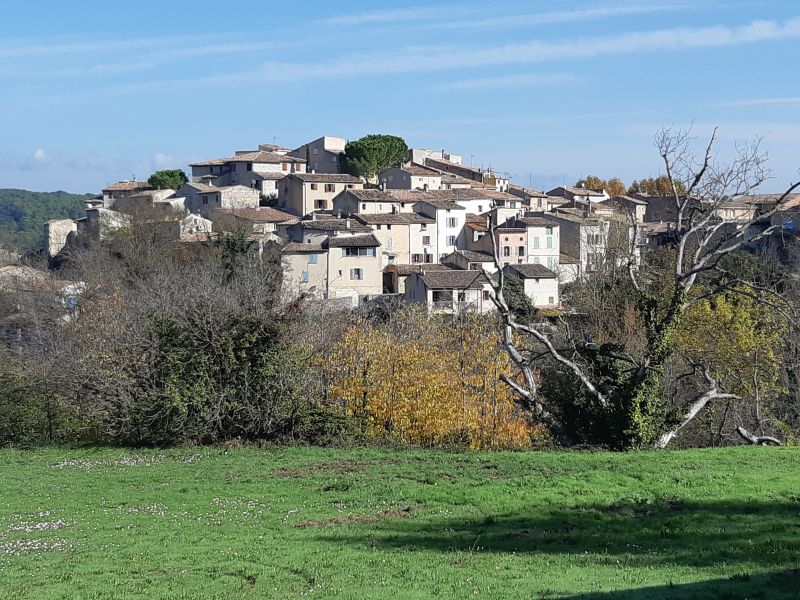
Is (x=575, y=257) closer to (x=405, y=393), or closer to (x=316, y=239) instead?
(x=316, y=239)

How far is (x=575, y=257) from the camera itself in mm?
Answer: 85875

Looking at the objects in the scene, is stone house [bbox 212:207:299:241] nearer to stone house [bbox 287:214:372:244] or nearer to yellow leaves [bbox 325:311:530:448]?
stone house [bbox 287:214:372:244]

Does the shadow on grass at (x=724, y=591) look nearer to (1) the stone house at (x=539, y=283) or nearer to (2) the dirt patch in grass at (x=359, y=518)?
(2) the dirt patch in grass at (x=359, y=518)

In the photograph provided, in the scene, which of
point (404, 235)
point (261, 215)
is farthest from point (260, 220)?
point (404, 235)

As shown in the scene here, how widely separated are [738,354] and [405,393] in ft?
38.2

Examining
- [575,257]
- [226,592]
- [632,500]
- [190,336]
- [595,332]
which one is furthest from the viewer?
[575,257]

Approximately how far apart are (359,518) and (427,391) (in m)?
11.4

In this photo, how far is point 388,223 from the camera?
82312 millimetres

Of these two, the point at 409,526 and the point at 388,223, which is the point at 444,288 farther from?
the point at 409,526

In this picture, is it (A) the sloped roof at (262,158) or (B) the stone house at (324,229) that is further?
(A) the sloped roof at (262,158)

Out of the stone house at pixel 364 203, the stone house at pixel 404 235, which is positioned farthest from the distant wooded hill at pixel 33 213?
A: the stone house at pixel 404 235

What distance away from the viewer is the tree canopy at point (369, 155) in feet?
340

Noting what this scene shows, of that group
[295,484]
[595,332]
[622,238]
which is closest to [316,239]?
[622,238]

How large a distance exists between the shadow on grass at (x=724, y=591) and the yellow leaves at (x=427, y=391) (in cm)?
1506
